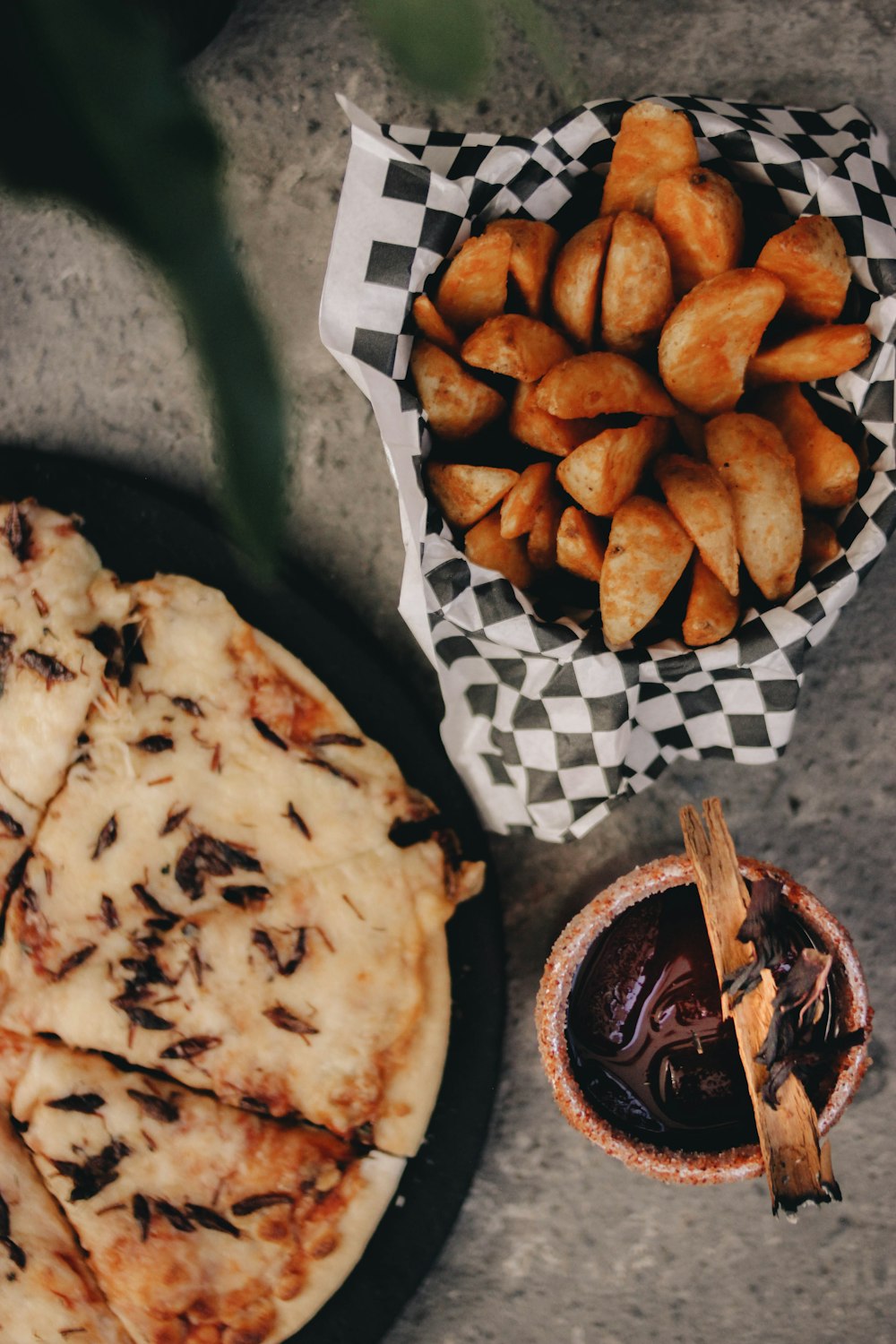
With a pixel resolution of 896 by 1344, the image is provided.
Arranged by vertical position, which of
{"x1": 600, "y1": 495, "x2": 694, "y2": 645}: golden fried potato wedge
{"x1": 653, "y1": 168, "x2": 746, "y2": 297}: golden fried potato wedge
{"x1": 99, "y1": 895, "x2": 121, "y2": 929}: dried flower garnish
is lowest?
{"x1": 99, "y1": 895, "x2": 121, "y2": 929}: dried flower garnish

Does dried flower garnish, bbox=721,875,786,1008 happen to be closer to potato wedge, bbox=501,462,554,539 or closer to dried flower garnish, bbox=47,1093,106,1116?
potato wedge, bbox=501,462,554,539

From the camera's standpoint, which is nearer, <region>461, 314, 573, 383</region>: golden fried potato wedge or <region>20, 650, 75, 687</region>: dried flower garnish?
<region>461, 314, 573, 383</region>: golden fried potato wedge

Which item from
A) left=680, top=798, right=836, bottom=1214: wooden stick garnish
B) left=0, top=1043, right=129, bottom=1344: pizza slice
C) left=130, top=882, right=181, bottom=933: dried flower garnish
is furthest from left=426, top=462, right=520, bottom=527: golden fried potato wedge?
left=0, top=1043, right=129, bottom=1344: pizza slice

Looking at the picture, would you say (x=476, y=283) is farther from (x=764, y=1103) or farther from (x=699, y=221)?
(x=764, y=1103)

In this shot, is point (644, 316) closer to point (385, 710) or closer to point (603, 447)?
point (603, 447)

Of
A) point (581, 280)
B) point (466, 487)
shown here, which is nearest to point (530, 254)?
point (581, 280)

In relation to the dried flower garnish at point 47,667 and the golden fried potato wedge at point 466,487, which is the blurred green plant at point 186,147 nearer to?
the dried flower garnish at point 47,667
